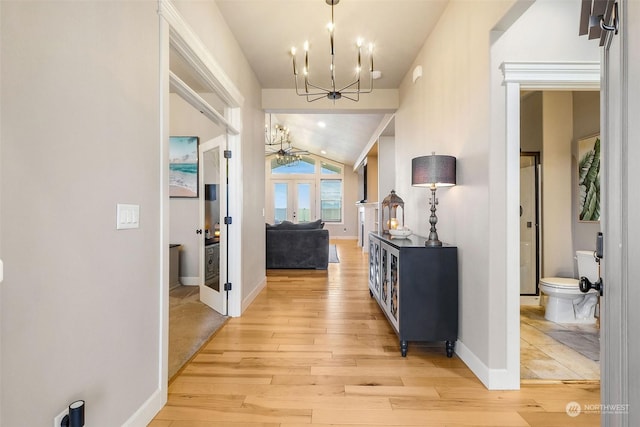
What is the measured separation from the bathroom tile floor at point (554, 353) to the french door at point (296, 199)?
9.91 m

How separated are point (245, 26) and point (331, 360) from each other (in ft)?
10.4

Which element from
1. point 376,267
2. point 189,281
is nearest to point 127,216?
point 376,267

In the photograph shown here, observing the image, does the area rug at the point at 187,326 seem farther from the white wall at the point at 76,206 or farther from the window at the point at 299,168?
the window at the point at 299,168

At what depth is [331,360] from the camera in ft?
7.95

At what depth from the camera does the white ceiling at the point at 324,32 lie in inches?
109

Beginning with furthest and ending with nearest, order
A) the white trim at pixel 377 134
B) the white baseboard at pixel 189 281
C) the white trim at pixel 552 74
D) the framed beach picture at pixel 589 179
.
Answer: the white trim at pixel 377 134, the white baseboard at pixel 189 281, the framed beach picture at pixel 589 179, the white trim at pixel 552 74

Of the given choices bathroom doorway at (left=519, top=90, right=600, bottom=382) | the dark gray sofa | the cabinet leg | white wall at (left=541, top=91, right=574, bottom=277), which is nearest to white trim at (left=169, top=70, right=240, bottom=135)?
the cabinet leg

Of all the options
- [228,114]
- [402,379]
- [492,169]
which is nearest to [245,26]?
[228,114]

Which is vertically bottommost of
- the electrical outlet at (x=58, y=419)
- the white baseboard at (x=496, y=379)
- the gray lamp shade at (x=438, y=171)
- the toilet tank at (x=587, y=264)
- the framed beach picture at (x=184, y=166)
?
the white baseboard at (x=496, y=379)

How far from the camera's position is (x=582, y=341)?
9.05 ft

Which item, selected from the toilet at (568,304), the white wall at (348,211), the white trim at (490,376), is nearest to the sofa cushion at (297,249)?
the toilet at (568,304)

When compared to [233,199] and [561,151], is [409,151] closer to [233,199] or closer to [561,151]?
[561,151]

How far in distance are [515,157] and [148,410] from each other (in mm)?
2648

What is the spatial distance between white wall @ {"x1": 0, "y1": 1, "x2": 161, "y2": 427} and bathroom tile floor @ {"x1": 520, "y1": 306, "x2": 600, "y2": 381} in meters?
2.53
